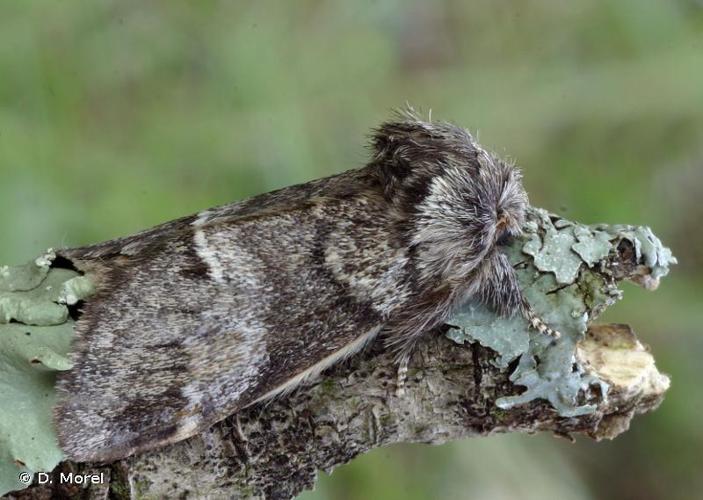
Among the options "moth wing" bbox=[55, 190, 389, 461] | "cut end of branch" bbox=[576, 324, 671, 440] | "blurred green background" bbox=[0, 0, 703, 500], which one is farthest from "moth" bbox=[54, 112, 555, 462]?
"blurred green background" bbox=[0, 0, 703, 500]

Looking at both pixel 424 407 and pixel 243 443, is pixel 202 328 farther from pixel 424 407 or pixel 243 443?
pixel 424 407

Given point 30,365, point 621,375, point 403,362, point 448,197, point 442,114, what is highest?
point 442,114

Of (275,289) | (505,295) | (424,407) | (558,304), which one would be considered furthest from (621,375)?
(275,289)

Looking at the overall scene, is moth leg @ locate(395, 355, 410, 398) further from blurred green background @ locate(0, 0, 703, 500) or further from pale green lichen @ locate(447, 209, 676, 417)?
blurred green background @ locate(0, 0, 703, 500)

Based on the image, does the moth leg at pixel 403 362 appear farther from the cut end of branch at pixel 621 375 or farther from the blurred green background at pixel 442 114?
the blurred green background at pixel 442 114

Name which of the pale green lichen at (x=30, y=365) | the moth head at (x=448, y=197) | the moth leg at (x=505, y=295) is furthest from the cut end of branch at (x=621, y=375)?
the pale green lichen at (x=30, y=365)

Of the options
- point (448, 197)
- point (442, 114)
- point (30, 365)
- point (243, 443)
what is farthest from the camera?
point (442, 114)
